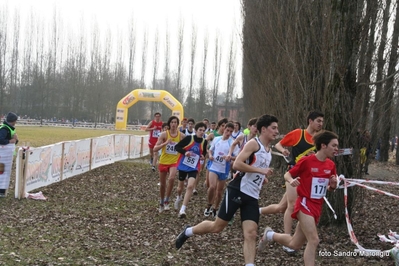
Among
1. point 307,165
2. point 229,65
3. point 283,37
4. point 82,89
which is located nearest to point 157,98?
point 229,65

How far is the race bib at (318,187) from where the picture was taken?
6.06m

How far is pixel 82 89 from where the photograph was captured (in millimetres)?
80188

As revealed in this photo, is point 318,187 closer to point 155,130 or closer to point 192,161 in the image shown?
point 192,161

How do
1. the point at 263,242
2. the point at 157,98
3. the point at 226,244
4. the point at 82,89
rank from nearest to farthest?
the point at 263,242 < the point at 226,244 < the point at 157,98 < the point at 82,89

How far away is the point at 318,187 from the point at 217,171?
4.48m

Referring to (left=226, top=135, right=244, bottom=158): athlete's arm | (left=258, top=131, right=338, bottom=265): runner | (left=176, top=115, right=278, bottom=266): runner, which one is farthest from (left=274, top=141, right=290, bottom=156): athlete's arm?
(left=226, top=135, right=244, bottom=158): athlete's arm

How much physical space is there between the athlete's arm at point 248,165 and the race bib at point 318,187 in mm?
517

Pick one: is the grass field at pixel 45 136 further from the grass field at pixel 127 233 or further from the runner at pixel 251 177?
the runner at pixel 251 177

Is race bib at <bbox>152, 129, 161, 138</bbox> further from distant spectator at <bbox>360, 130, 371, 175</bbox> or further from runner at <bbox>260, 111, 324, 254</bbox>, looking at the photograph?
runner at <bbox>260, 111, 324, 254</bbox>

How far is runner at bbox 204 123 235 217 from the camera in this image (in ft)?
34.1

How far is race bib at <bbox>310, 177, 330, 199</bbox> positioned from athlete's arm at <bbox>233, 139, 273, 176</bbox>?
0.52 meters

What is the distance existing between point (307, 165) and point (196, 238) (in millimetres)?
3030

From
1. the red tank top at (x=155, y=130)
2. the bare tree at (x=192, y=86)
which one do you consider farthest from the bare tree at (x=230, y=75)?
the red tank top at (x=155, y=130)

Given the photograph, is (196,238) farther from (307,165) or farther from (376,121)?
(376,121)
